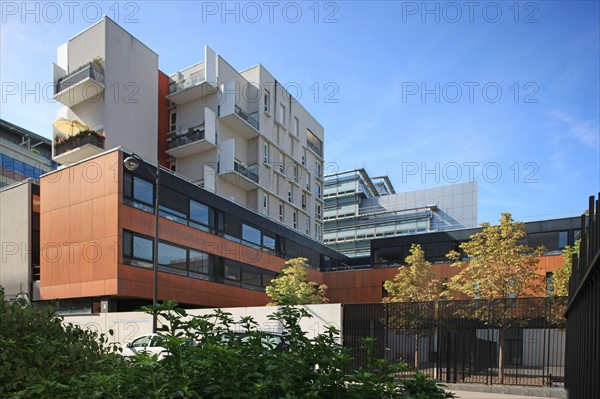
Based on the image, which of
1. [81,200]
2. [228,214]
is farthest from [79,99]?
[228,214]

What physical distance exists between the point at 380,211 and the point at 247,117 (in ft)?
127

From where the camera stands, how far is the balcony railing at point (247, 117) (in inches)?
1650

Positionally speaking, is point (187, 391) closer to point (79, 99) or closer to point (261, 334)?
point (261, 334)

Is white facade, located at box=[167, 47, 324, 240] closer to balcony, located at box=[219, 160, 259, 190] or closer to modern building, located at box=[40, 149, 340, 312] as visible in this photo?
balcony, located at box=[219, 160, 259, 190]

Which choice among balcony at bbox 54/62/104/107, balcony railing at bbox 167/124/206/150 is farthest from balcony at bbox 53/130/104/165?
balcony railing at bbox 167/124/206/150

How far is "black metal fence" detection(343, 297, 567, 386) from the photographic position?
15.8 m

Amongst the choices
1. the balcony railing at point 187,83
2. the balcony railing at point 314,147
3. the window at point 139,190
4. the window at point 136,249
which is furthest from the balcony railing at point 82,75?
the balcony railing at point 314,147

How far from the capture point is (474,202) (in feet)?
252

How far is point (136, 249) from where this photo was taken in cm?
2791

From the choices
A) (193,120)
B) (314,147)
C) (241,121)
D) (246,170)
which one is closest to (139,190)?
(193,120)

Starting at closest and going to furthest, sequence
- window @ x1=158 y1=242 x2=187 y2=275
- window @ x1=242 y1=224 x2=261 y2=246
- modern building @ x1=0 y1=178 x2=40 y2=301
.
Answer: window @ x1=158 y1=242 x2=187 y2=275 → modern building @ x1=0 y1=178 x2=40 y2=301 → window @ x1=242 y1=224 x2=261 y2=246

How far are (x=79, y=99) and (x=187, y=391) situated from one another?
36.5 metres

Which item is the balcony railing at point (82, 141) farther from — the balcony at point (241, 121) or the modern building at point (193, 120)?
the balcony at point (241, 121)

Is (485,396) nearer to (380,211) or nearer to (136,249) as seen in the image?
(136,249)
